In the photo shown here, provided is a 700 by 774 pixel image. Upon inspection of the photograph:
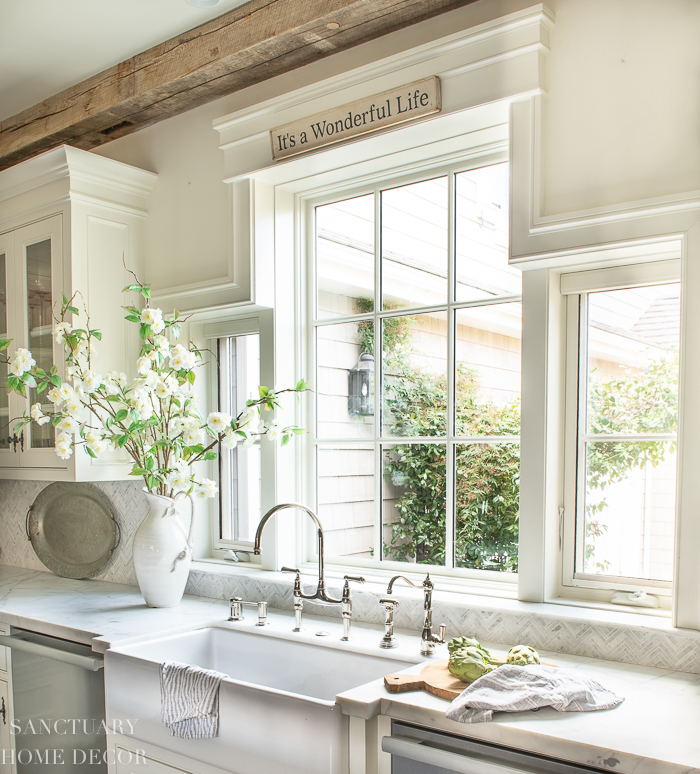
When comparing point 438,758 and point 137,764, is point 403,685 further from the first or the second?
point 137,764

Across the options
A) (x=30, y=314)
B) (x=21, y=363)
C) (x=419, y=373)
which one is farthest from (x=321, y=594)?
(x=30, y=314)

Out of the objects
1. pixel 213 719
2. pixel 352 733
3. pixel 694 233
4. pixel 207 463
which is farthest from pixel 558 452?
pixel 207 463

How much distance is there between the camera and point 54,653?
209cm

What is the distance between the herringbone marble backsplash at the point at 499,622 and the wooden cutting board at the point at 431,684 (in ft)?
1.09

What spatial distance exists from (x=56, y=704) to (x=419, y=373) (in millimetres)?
1514

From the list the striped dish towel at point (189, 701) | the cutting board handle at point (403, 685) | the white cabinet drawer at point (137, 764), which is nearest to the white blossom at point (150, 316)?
the striped dish towel at point (189, 701)

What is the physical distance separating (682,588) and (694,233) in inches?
30.9

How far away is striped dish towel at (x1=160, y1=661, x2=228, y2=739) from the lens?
162 centimetres

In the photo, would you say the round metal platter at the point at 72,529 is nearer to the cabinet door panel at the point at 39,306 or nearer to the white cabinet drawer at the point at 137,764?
the cabinet door panel at the point at 39,306

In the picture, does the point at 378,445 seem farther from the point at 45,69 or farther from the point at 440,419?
the point at 45,69

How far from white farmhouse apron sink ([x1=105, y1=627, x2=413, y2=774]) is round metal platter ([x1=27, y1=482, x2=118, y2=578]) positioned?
999 mm

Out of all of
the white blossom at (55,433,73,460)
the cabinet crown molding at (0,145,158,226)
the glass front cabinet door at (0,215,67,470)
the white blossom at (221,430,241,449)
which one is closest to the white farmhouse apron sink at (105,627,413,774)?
the white blossom at (221,430,241,449)

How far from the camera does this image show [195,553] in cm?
275

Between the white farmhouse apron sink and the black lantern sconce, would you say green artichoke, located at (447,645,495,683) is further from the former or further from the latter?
the black lantern sconce
